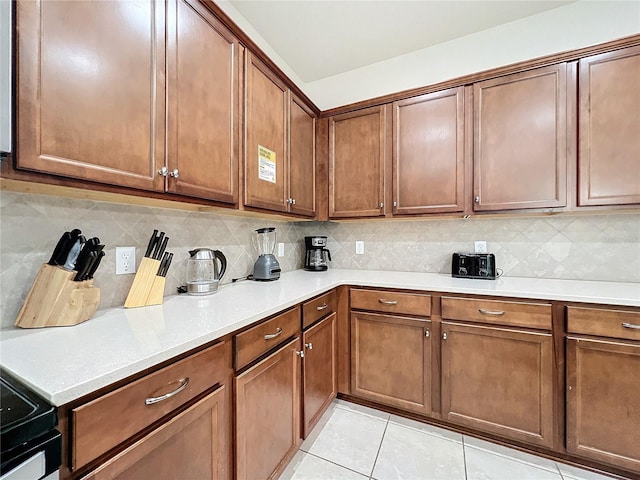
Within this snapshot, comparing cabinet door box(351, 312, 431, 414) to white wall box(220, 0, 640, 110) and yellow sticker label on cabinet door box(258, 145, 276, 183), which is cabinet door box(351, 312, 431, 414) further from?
white wall box(220, 0, 640, 110)

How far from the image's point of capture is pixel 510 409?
5.13ft

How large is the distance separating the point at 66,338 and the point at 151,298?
0.41 meters

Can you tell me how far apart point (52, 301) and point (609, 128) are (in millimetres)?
2805

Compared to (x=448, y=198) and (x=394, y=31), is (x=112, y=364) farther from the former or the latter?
(x=394, y=31)

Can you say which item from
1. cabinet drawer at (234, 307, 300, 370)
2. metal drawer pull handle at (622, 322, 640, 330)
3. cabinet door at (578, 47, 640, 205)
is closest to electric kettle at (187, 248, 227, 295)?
cabinet drawer at (234, 307, 300, 370)

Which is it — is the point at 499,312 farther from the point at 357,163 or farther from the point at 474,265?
the point at 357,163

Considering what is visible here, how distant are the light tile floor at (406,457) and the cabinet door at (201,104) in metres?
1.53

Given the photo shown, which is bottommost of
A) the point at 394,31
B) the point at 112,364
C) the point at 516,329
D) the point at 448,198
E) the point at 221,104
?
the point at 516,329

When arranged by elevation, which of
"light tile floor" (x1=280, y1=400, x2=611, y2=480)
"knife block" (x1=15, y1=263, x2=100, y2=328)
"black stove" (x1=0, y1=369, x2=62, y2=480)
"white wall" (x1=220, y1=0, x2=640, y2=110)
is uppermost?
"white wall" (x1=220, y1=0, x2=640, y2=110)

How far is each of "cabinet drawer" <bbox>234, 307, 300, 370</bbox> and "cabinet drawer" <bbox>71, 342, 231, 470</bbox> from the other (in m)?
0.11

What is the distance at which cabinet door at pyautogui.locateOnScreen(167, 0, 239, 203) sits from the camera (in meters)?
1.14

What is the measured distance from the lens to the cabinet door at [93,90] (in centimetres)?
76

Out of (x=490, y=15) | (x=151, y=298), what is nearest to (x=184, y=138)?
(x=151, y=298)

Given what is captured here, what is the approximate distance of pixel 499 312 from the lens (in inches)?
62.1
